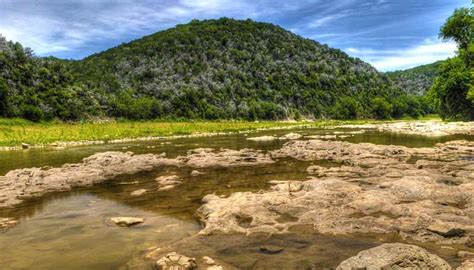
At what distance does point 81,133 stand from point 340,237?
5173 cm

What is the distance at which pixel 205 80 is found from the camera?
469 feet

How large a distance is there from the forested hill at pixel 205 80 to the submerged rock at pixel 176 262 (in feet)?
243

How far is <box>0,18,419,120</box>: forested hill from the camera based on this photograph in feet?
284

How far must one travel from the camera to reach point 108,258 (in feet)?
32.0

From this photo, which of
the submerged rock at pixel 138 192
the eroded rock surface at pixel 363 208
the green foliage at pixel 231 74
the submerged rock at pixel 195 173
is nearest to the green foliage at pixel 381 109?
the green foliage at pixel 231 74

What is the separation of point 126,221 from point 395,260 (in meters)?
9.02

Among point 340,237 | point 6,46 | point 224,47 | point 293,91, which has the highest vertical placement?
point 224,47

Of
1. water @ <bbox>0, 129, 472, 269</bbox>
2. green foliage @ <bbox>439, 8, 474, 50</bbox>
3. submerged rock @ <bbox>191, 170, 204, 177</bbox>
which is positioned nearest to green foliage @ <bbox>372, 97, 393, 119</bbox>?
green foliage @ <bbox>439, 8, 474, 50</bbox>

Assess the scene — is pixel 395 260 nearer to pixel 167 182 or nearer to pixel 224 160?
pixel 167 182

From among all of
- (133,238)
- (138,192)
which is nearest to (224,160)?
(138,192)

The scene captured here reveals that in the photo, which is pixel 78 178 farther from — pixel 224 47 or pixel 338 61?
pixel 338 61

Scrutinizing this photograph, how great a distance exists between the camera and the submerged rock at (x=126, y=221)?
12.7 metres

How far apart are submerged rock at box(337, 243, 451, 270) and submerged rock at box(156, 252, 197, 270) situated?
3.50 m

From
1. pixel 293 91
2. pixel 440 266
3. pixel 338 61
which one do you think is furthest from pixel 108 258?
pixel 338 61
